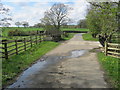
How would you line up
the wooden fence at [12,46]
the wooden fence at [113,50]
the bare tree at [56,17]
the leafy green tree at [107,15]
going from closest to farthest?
the leafy green tree at [107,15]
the wooden fence at [12,46]
the wooden fence at [113,50]
the bare tree at [56,17]

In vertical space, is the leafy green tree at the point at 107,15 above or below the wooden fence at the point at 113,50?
above

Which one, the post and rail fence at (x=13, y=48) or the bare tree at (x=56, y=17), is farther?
the bare tree at (x=56, y=17)

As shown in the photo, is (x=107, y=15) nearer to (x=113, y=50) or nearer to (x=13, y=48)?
(x=113, y=50)

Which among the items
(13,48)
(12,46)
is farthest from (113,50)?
(13,48)

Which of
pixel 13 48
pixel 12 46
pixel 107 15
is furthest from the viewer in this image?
pixel 13 48

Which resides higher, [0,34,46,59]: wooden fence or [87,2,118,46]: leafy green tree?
[87,2,118,46]: leafy green tree

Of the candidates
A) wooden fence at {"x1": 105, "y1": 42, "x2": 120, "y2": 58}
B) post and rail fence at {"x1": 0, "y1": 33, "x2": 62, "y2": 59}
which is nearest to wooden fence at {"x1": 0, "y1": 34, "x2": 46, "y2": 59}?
post and rail fence at {"x1": 0, "y1": 33, "x2": 62, "y2": 59}

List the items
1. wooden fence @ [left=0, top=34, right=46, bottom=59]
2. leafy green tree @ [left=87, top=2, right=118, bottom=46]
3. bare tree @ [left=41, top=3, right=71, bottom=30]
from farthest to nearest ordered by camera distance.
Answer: bare tree @ [left=41, top=3, right=71, bottom=30] < wooden fence @ [left=0, top=34, right=46, bottom=59] < leafy green tree @ [left=87, top=2, right=118, bottom=46]

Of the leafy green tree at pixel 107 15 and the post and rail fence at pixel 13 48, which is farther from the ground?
the leafy green tree at pixel 107 15

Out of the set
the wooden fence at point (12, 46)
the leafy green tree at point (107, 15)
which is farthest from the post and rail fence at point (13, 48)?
the leafy green tree at point (107, 15)

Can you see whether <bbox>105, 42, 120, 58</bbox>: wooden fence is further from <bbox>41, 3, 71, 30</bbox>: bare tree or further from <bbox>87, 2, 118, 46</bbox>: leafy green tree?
<bbox>41, 3, 71, 30</bbox>: bare tree

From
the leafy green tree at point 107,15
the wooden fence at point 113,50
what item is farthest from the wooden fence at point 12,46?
the wooden fence at point 113,50

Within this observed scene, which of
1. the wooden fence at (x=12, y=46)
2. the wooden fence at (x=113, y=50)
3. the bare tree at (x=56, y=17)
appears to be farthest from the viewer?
the bare tree at (x=56, y=17)

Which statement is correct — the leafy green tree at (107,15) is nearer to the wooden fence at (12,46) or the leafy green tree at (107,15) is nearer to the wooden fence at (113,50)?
the wooden fence at (113,50)
